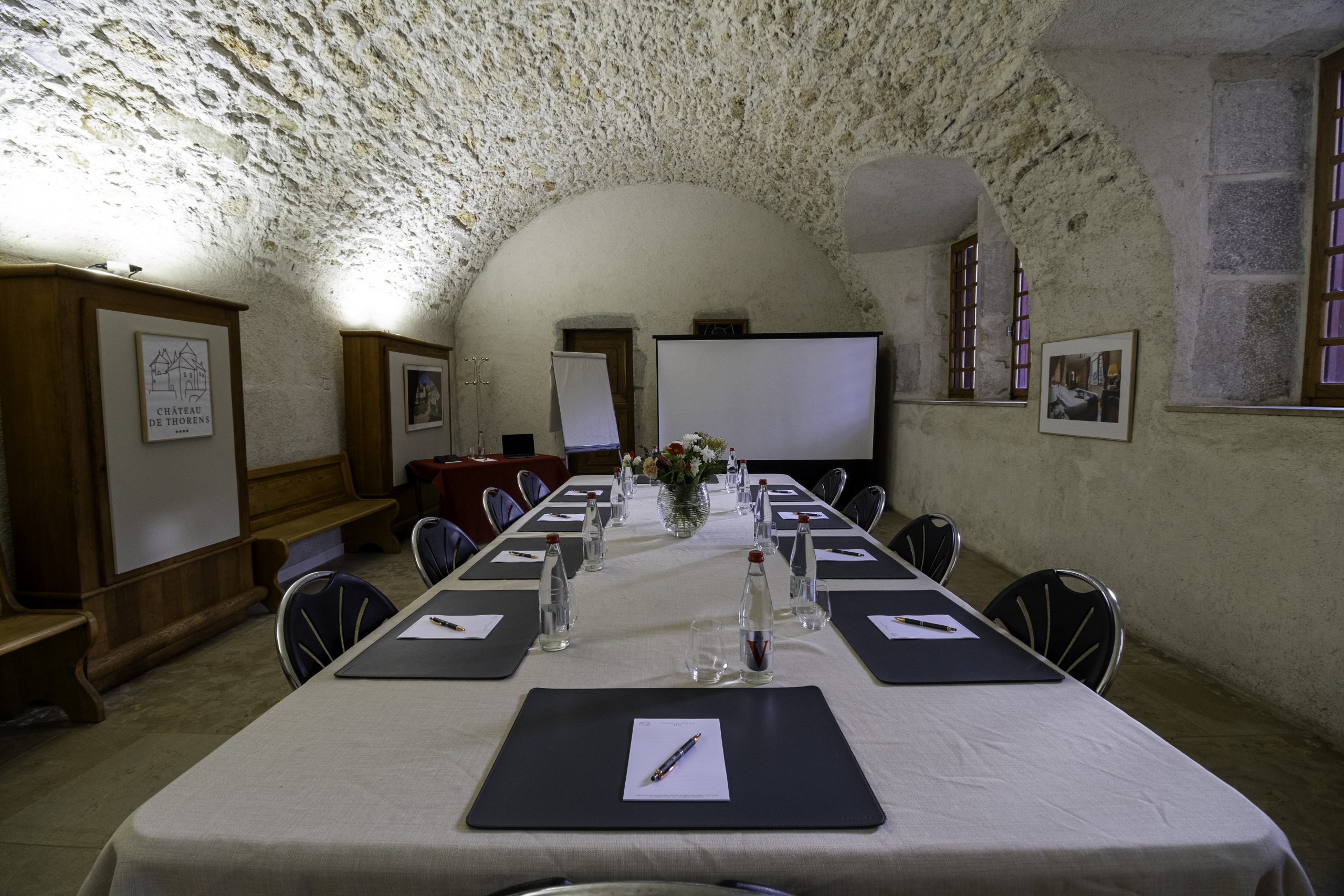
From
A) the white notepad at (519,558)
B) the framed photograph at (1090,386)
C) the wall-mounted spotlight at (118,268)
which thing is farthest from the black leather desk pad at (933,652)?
the wall-mounted spotlight at (118,268)

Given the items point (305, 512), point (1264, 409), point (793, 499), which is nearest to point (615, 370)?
point (305, 512)

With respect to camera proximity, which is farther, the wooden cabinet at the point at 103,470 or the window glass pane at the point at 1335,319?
the window glass pane at the point at 1335,319

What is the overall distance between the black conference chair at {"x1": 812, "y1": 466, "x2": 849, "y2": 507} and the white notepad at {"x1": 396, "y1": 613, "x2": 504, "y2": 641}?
105 inches

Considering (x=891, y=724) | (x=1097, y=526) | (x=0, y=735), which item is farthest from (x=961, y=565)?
(x=0, y=735)

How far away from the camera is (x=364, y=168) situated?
189 inches

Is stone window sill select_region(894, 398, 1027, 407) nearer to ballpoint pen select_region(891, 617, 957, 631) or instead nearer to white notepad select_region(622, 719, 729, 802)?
ballpoint pen select_region(891, 617, 957, 631)

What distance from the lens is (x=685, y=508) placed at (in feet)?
8.31

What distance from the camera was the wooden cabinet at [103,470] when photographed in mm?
2658

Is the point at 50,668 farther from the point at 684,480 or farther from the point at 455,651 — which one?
the point at 684,480

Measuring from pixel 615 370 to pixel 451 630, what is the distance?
6109 millimetres

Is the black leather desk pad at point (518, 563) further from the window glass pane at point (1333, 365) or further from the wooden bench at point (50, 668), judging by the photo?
the window glass pane at point (1333, 365)

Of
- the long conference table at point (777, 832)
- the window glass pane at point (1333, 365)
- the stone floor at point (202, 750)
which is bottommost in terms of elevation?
the stone floor at point (202, 750)

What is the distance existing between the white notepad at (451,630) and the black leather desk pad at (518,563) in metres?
0.32

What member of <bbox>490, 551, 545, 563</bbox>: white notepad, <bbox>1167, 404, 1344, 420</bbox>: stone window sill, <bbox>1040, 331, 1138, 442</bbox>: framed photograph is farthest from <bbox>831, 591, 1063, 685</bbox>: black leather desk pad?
<bbox>1040, 331, 1138, 442</bbox>: framed photograph
